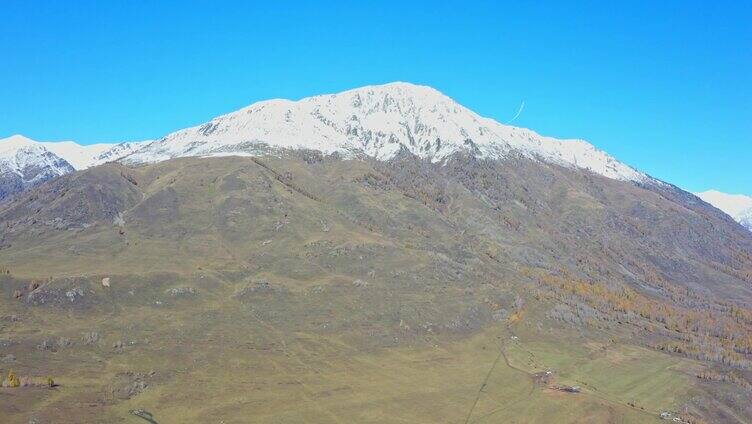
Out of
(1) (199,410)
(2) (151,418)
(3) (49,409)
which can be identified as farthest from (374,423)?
(3) (49,409)

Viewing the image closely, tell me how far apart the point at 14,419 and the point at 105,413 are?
78.1 feet

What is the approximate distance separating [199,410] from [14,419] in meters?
50.3

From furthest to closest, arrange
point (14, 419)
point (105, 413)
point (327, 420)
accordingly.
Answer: point (327, 420) → point (105, 413) → point (14, 419)

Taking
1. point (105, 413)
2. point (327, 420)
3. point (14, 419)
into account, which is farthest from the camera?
point (327, 420)

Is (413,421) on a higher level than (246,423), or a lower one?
higher

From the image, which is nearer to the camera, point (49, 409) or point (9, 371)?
point (49, 409)

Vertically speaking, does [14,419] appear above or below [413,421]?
below

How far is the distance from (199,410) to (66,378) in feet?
154

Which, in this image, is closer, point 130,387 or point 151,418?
point 151,418

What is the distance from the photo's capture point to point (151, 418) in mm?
181625

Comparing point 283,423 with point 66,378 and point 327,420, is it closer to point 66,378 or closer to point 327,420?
point 327,420

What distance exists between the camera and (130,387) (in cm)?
19938

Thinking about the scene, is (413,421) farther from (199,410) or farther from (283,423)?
(199,410)

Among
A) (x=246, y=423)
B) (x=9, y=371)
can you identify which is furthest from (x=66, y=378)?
(x=246, y=423)
